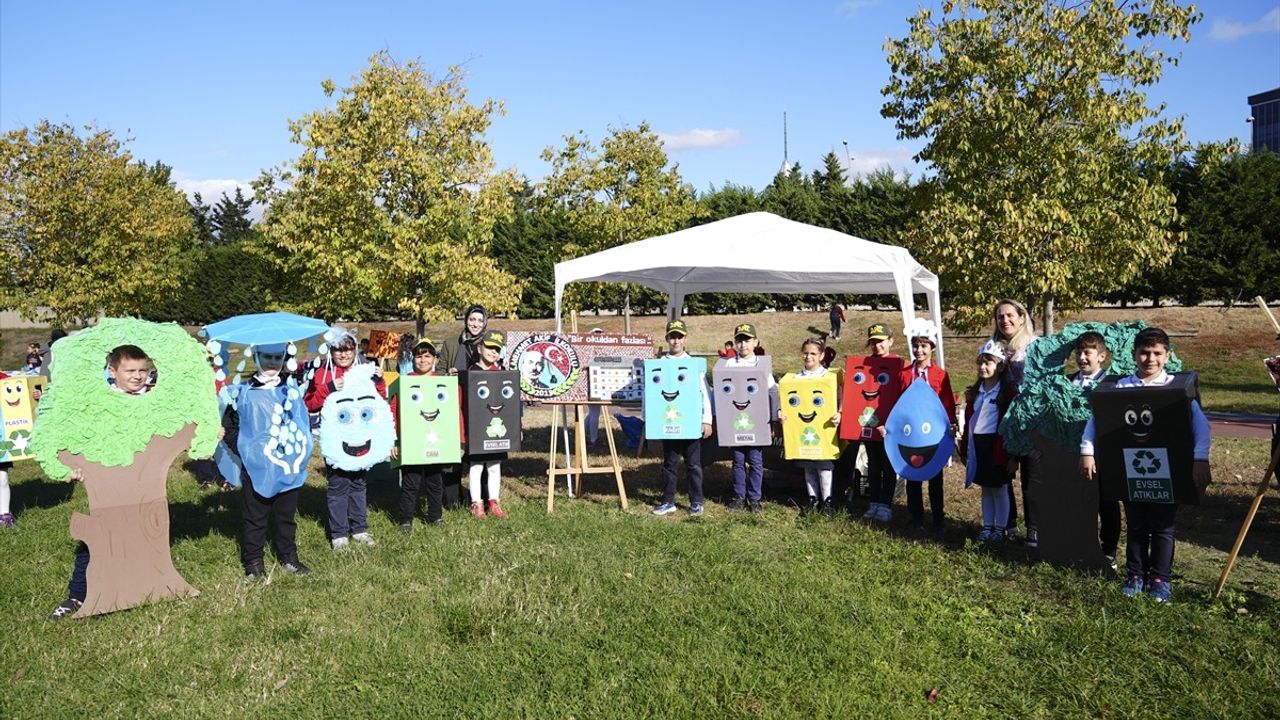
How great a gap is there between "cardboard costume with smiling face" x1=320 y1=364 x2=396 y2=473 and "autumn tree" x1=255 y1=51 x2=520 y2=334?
10.7 metres

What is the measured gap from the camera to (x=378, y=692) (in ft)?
14.6

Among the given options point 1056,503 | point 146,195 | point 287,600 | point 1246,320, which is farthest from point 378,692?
point 146,195

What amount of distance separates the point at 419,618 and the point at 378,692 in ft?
3.06

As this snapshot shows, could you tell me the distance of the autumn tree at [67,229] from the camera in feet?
70.8

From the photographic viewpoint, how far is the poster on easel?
8.88 metres

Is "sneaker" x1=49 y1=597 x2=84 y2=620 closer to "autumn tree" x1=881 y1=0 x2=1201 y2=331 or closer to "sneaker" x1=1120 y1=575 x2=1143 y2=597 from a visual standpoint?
"sneaker" x1=1120 y1=575 x2=1143 y2=597

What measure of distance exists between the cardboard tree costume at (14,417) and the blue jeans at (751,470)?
6.30m

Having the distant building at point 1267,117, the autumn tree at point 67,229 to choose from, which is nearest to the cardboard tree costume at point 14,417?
the autumn tree at point 67,229

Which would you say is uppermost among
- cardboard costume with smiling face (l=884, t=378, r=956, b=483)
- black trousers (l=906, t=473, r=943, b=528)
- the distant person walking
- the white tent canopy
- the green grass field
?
the white tent canopy

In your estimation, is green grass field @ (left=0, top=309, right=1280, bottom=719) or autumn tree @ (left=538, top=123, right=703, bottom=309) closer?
green grass field @ (left=0, top=309, right=1280, bottom=719)

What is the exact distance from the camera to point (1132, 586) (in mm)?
5535

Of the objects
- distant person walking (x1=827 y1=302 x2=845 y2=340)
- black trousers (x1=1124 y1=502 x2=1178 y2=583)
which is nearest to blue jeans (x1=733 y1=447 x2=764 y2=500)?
black trousers (x1=1124 y1=502 x2=1178 y2=583)

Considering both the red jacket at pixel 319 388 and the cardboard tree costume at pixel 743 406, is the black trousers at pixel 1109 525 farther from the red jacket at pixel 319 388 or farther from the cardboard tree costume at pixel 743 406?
the red jacket at pixel 319 388

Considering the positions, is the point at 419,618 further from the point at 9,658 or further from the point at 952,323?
the point at 952,323
